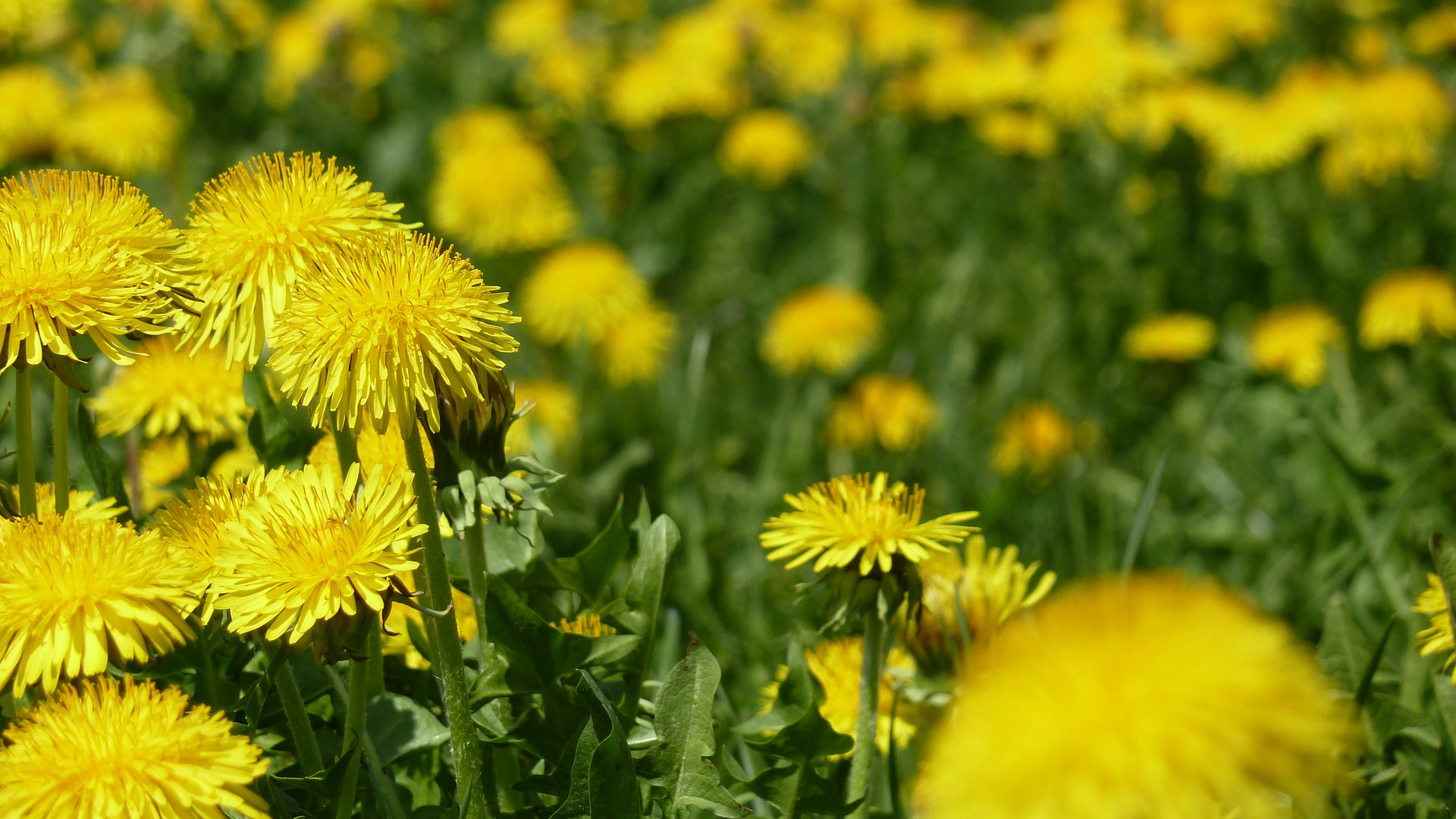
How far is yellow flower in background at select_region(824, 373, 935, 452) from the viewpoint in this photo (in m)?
3.05

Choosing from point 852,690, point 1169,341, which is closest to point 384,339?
point 852,690

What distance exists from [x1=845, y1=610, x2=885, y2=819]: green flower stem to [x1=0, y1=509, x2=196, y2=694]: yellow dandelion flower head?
71cm

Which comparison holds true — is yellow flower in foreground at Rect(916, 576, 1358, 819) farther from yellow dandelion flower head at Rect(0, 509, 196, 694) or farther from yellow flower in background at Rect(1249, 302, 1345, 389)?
yellow flower in background at Rect(1249, 302, 1345, 389)

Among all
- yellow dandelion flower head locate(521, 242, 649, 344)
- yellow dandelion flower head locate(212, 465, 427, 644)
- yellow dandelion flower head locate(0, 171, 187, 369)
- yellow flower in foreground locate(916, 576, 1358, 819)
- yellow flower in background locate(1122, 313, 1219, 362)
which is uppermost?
yellow dandelion flower head locate(521, 242, 649, 344)

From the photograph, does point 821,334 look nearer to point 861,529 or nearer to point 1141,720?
point 861,529

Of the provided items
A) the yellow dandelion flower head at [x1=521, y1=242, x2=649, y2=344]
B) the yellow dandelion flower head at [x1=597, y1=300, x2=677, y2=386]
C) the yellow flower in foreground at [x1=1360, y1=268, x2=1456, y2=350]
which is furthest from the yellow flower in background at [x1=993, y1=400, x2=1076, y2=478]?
the yellow dandelion flower head at [x1=521, y1=242, x2=649, y2=344]

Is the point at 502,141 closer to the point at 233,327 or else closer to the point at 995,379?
the point at 995,379

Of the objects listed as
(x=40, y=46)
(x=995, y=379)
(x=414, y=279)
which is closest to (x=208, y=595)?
(x=414, y=279)

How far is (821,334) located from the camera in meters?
3.52

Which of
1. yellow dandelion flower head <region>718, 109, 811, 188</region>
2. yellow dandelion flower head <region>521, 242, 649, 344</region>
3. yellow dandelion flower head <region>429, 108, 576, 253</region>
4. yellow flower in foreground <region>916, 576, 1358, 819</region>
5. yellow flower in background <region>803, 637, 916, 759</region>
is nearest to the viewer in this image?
yellow flower in foreground <region>916, 576, 1358, 819</region>

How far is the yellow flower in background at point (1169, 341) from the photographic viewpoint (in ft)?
11.0

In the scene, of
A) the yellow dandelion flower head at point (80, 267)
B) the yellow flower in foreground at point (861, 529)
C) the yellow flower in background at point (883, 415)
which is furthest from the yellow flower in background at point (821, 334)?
the yellow dandelion flower head at point (80, 267)

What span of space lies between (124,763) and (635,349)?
2.64 meters

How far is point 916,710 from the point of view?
1631mm
